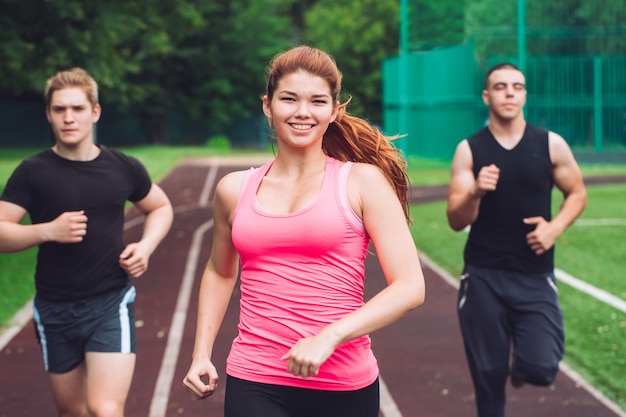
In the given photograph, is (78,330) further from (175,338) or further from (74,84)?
(175,338)

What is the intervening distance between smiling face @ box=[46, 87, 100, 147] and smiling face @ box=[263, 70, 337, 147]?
85.5 inches

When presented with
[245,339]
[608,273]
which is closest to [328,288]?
[245,339]

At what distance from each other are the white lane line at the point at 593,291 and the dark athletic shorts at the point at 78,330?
665 cm

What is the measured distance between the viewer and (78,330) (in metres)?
5.29

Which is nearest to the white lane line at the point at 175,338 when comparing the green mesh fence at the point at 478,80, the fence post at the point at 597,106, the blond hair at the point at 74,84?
the blond hair at the point at 74,84

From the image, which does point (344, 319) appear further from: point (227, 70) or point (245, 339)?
point (227, 70)

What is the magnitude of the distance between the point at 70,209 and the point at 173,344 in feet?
13.5

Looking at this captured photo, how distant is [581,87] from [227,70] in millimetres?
35690

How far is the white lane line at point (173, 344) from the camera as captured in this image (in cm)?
739

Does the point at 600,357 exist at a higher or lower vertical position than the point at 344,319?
lower

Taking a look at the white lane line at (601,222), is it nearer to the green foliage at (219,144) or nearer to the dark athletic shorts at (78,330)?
the dark athletic shorts at (78,330)

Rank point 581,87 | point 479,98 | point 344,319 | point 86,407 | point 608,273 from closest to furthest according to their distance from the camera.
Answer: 1. point 344,319
2. point 86,407
3. point 608,273
4. point 479,98
5. point 581,87

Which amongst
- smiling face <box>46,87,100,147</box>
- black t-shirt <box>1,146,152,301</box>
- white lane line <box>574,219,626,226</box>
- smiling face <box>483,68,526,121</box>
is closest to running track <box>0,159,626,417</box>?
black t-shirt <box>1,146,152,301</box>

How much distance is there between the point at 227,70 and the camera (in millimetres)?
65625
